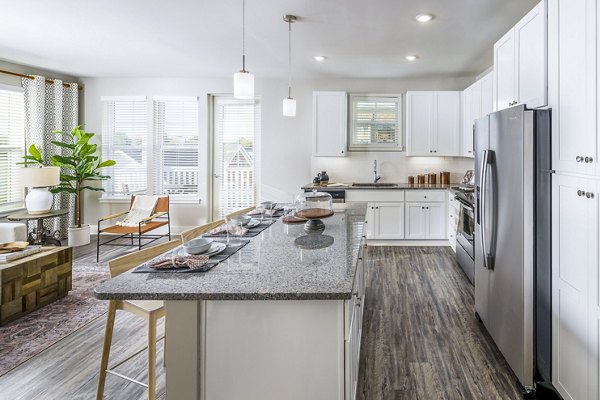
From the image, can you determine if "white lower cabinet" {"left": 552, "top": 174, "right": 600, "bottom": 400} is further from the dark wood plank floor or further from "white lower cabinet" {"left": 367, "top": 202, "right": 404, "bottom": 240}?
"white lower cabinet" {"left": 367, "top": 202, "right": 404, "bottom": 240}

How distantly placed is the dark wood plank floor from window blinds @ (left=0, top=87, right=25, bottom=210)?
5.17m

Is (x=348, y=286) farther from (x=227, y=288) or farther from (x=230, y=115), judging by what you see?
(x=230, y=115)

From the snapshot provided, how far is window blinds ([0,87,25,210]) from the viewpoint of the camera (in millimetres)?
5031

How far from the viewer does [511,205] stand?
2.12 meters

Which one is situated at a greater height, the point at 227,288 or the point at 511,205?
the point at 511,205

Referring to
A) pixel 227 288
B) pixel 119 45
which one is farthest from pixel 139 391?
pixel 119 45

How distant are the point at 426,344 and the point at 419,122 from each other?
3991mm

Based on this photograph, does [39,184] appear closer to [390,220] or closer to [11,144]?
[11,144]

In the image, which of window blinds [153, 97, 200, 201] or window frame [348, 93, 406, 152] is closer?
window frame [348, 93, 406, 152]

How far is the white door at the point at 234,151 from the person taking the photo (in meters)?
6.37

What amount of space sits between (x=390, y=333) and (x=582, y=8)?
7.54ft

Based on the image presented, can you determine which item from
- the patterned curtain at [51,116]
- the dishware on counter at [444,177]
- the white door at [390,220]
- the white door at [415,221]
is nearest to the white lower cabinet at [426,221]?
the white door at [415,221]

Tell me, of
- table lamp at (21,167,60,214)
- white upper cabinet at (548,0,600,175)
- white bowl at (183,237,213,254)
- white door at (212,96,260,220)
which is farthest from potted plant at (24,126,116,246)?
white upper cabinet at (548,0,600,175)

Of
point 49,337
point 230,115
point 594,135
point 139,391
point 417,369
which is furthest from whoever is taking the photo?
point 230,115
